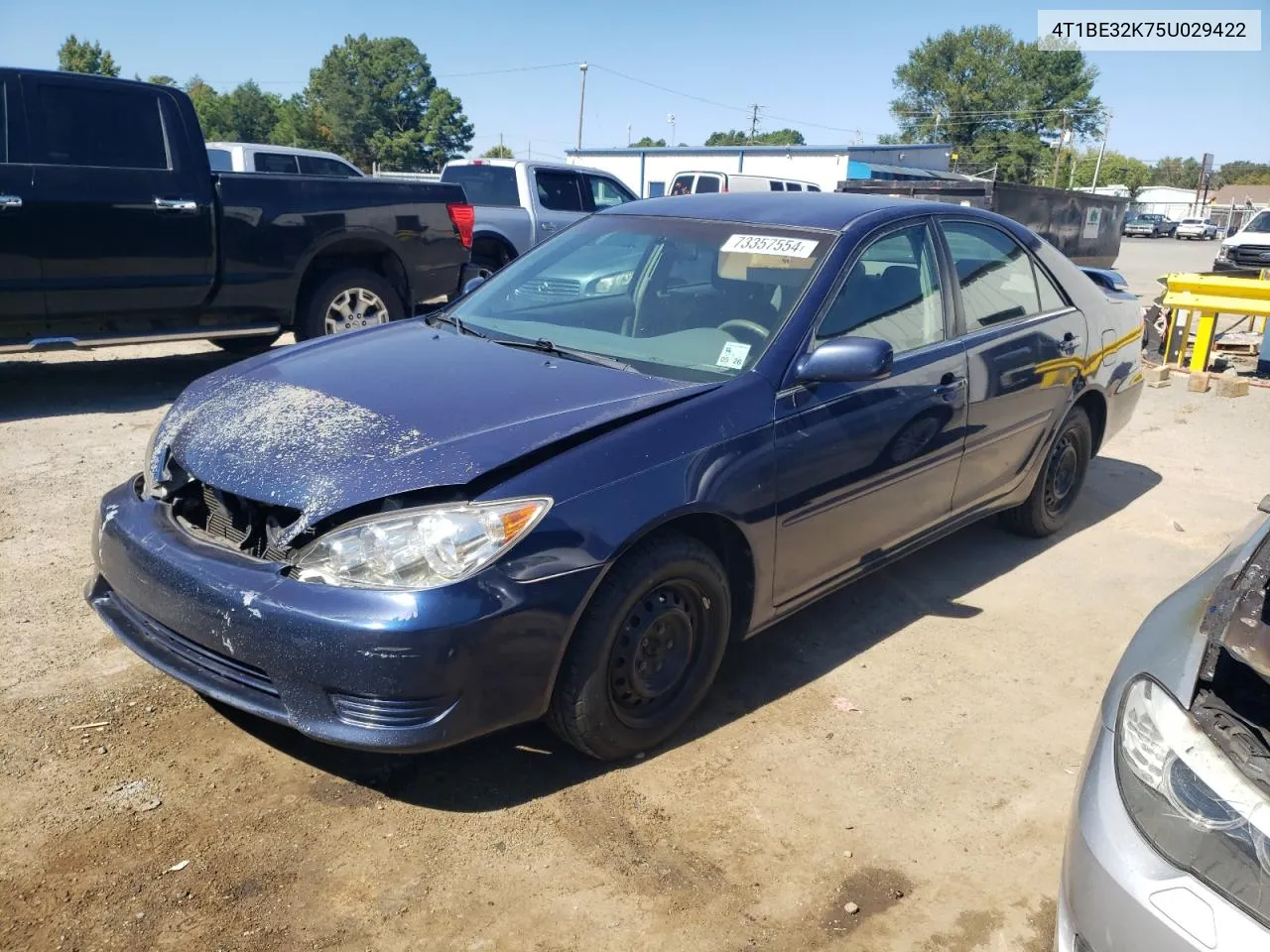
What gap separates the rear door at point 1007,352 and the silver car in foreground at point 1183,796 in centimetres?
203

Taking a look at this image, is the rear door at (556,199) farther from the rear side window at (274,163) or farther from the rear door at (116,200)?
the rear door at (116,200)

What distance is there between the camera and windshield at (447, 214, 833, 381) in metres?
3.50

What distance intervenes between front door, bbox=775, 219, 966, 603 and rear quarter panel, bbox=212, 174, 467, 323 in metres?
4.90

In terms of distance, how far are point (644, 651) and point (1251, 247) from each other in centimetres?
2682

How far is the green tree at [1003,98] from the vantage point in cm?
7850

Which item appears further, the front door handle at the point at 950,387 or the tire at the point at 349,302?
the tire at the point at 349,302

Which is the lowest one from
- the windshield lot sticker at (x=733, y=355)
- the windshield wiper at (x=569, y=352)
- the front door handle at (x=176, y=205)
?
the windshield wiper at (x=569, y=352)

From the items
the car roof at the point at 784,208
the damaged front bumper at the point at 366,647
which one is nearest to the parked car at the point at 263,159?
the car roof at the point at 784,208

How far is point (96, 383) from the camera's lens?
7680mm

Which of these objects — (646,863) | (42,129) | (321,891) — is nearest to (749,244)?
(646,863)

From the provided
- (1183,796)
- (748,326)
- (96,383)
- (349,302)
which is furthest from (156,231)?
(1183,796)

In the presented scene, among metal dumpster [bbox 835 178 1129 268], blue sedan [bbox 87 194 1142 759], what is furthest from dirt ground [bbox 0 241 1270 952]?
metal dumpster [bbox 835 178 1129 268]

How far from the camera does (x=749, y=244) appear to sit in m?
A: 3.80

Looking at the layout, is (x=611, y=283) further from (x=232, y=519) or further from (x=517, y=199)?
(x=517, y=199)
